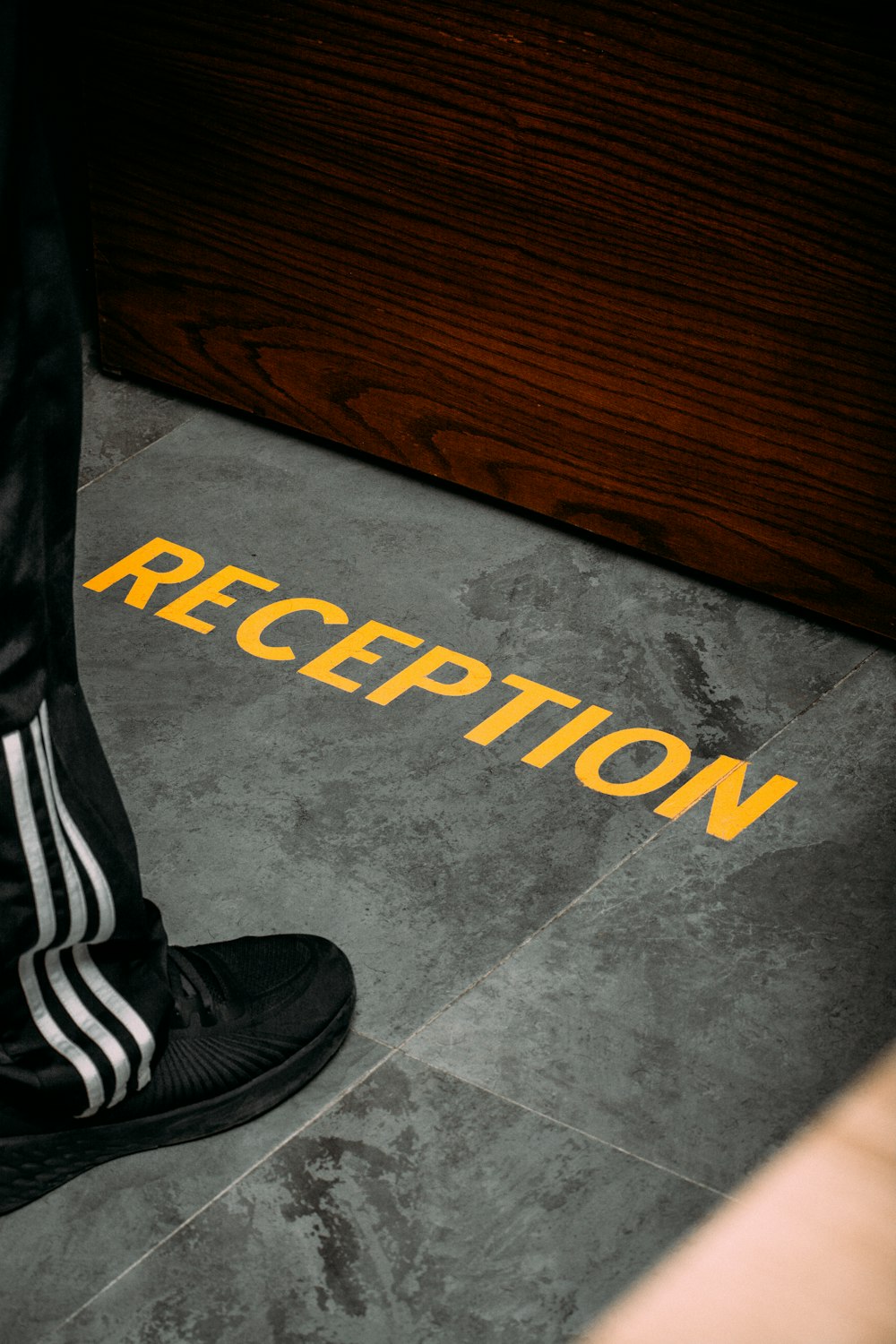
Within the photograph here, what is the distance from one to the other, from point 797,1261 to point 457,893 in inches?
24.0

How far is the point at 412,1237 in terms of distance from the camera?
166 cm

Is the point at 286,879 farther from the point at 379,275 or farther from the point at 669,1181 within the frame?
the point at 379,275

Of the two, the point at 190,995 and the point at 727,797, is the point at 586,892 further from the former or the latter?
the point at 190,995

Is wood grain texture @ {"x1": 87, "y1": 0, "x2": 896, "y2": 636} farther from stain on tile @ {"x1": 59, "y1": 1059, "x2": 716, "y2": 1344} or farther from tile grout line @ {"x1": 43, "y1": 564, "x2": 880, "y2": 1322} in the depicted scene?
stain on tile @ {"x1": 59, "y1": 1059, "x2": 716, "y2": 1344}

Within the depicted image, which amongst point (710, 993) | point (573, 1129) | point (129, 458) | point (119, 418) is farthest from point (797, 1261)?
point (119, 418)

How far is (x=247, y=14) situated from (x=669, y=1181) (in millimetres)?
1828

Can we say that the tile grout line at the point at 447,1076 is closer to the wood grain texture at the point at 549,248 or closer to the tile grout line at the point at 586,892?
the tile grout line at the point at 586,892

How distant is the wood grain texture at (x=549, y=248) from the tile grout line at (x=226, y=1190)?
106 centimetres

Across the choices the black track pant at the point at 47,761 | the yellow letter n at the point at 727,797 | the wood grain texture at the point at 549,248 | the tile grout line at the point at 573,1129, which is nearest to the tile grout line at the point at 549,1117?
the tile grout line at the point at 573,1129

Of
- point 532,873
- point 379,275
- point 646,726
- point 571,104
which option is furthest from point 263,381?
point 532,873

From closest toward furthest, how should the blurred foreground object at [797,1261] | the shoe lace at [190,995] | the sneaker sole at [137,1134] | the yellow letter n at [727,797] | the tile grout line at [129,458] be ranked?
the blurred foreground object at [797,1261] < the sneaker sole at [137,1134] < the shoe lace at [190,995] < the yellow letter n at [727,797] < the tile grout line at [129,458]

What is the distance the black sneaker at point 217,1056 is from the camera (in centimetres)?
170

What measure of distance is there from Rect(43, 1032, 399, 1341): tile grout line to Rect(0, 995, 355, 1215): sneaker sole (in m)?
0.04

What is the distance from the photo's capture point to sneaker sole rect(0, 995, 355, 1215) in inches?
66.2
